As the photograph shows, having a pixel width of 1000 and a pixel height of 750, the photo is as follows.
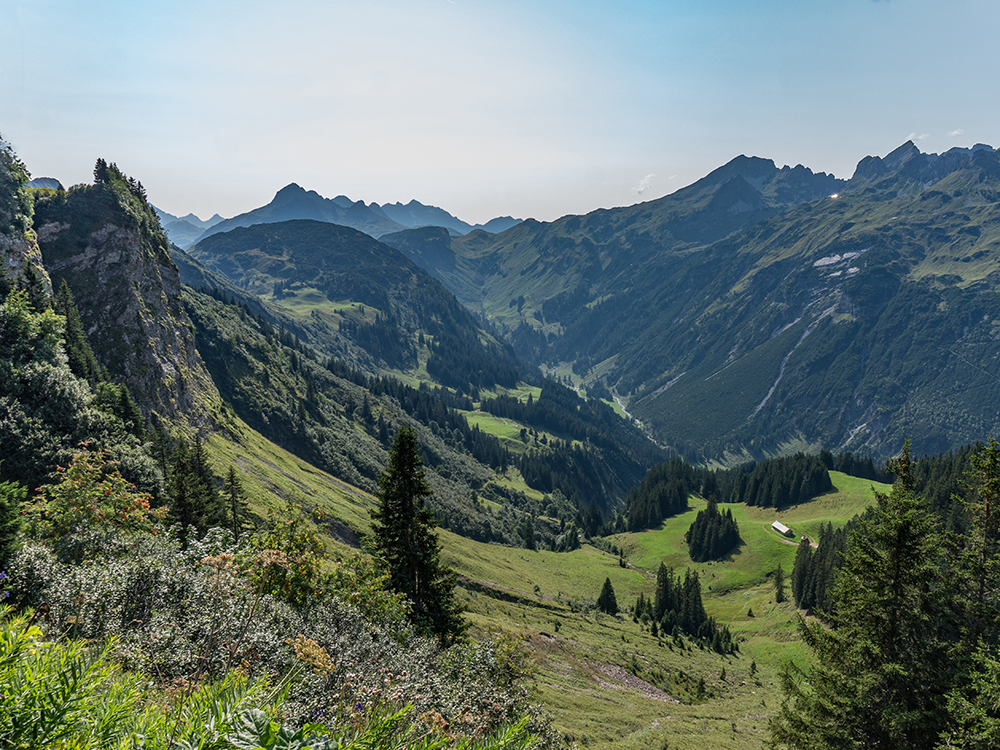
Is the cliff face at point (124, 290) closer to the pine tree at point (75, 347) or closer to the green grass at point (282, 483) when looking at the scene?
the green grass at point (282, 483)

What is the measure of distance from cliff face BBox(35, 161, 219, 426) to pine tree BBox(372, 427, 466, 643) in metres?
73.4

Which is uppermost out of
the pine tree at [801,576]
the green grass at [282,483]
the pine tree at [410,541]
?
the pine tree at [410,541]

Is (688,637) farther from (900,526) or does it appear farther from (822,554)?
(900,526)

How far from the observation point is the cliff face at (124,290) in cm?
8931

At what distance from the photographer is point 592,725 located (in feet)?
127

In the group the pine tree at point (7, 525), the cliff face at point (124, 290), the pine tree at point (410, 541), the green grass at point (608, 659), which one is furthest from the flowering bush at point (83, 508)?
the cliff face at point (124, 290)

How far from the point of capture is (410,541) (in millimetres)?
34344

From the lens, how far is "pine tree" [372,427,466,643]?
1330 inches

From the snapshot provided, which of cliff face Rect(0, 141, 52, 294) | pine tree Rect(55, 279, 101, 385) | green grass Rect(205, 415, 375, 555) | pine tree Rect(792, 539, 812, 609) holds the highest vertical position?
cliff face Rect(0, 141, 52, 294)

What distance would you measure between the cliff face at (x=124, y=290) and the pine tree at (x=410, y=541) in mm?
73350

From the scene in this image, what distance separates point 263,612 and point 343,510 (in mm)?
94392

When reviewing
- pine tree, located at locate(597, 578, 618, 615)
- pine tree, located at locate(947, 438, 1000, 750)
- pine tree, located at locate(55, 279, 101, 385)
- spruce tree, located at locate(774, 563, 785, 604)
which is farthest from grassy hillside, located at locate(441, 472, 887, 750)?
pine tree, located at locate(55, 279, 101, 385)

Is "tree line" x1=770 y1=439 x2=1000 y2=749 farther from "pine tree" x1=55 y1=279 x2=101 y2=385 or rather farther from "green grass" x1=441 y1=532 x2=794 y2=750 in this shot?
"pine tree" x1=55 y1=279 x2=101 y2=385

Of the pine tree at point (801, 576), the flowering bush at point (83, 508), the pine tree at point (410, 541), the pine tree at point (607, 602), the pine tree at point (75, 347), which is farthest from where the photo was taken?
the pine tree at point (607, 602)
